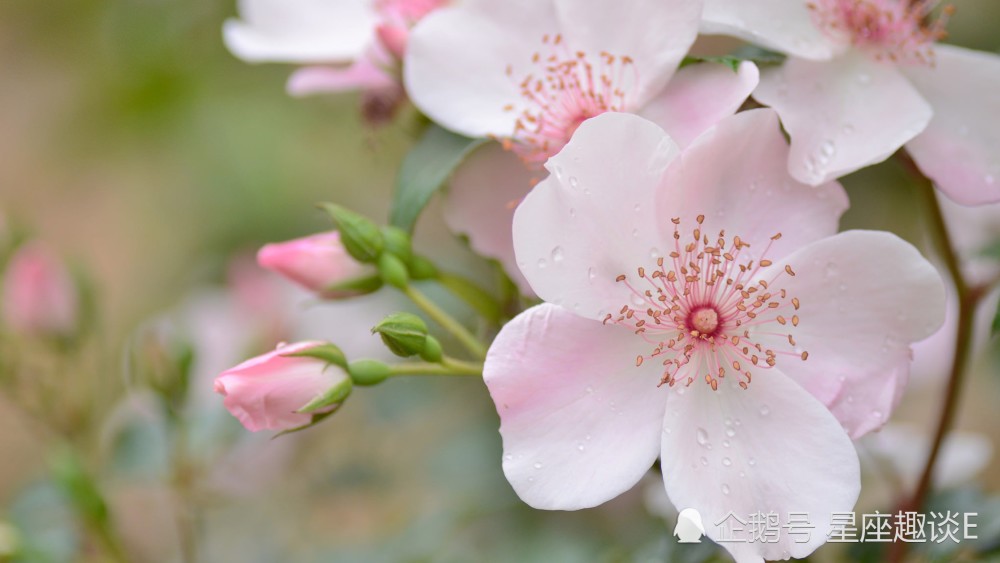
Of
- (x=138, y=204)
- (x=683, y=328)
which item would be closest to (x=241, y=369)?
(x=683, y=328)

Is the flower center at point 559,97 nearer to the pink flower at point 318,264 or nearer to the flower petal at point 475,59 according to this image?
the flower petal at point 475,59

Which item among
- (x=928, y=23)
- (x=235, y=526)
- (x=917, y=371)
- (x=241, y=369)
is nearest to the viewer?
(x=241, y=369)

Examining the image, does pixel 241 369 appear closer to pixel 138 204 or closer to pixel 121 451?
pixel 121 451

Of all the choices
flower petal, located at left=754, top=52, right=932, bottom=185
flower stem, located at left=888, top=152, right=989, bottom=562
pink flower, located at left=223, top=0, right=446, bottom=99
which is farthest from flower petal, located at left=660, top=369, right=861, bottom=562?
pink flower, located at left=223, top=0, right=446, bottom=99

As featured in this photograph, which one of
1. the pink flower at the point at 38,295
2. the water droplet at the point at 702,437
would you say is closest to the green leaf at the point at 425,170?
the water droplet at the point at 702,437

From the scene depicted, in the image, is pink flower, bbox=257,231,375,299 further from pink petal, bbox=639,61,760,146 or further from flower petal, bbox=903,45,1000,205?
flower petal, bbox=903,45,1000,205

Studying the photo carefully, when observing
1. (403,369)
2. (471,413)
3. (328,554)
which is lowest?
(471,413)

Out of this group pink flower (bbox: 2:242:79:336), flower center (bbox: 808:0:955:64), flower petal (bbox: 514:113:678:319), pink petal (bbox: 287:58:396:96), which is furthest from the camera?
pink flower (bbox: 2:242:79:336)
